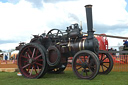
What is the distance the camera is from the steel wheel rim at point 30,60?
22.5ft

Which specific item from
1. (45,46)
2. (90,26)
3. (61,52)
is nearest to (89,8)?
(90,26)

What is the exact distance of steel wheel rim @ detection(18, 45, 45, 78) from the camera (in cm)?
684

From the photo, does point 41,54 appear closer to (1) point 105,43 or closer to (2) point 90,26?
(2) point 90,26

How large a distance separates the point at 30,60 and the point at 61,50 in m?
1.43

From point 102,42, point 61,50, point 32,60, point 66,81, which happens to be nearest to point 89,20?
point 61,50

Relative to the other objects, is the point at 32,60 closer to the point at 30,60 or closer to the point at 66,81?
the point at 30,60

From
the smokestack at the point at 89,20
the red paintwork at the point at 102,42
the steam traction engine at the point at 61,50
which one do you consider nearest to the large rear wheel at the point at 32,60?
the steam traction engine at the point at 61,50

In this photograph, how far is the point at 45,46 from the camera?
23.9 ft

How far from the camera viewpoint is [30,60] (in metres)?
6.92

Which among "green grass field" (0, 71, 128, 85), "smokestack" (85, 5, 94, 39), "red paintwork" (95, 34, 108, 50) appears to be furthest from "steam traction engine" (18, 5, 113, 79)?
"red paintwork" (95, 34, 108, 50)

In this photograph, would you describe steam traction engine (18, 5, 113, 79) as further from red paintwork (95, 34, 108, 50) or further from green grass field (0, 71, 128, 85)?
red paintwork (95, 34, 108, 50)

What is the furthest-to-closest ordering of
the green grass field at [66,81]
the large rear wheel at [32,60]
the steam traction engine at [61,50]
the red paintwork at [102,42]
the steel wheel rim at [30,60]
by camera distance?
the red paintwork at [102,42] → the steel wheel rim at [30,60] → the large rear wheel at [32,60] → the steam traction engine at [61,50] → the green grass field at [66,81]

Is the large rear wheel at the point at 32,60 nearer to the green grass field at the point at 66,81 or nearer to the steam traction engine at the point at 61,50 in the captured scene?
the steam traction engine at the point at 61,50

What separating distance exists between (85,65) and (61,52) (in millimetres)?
1171
